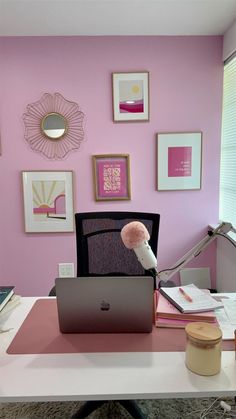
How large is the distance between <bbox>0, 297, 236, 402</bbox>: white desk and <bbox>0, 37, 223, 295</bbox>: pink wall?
1.73 m

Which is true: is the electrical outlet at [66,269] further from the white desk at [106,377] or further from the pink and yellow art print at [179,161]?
the white desk at [106,377]

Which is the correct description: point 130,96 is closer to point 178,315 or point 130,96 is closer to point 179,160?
point 179,160

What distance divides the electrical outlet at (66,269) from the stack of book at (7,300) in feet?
4.25

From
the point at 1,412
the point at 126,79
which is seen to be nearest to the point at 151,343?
the point at 1,412

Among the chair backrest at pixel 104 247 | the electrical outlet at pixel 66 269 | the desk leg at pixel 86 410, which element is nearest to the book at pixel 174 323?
the chair backrest at pixel 104 247

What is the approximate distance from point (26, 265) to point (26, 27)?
6.33 feet

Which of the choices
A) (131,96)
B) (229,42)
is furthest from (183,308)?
(229,42)

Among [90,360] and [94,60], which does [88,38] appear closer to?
[94,60]

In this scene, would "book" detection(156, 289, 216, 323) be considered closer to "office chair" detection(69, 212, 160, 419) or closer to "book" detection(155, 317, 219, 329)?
"book" detection(155, 317, 219, 329)

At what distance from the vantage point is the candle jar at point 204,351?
0.83 metres

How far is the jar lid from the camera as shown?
823 mm

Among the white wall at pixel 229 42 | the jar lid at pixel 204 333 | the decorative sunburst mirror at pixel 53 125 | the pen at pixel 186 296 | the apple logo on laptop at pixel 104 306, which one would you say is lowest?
the pen at pixel 186 296

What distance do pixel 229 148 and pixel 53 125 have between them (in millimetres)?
1467

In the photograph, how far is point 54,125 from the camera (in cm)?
250
